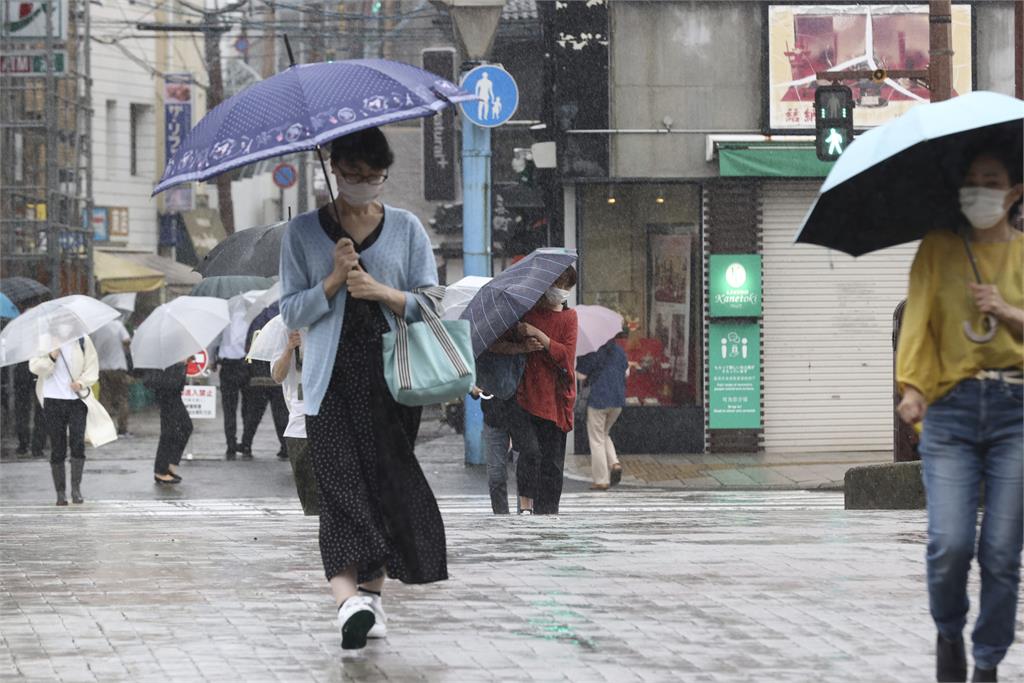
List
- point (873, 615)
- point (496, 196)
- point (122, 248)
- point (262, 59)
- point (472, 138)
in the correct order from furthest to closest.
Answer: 1. point (262, 59)
2. point (122, 248)
3. point (496, 196)
4. point (472, 138)
5. point (873, 615)

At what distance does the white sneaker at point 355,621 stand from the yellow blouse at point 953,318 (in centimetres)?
207

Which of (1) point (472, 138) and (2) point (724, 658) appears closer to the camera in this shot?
(2) point (724, 658)

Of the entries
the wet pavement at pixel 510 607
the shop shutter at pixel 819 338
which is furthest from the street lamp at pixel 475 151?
the wet pavement at pixel 510 607

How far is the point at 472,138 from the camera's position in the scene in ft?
70.7

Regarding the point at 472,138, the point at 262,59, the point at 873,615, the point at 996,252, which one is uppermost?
the point at 262,59

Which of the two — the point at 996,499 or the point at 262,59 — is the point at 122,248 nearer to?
the point at 262,59

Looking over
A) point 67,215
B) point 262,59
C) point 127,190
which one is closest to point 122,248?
point 127,190

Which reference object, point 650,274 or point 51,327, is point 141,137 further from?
point 51,327

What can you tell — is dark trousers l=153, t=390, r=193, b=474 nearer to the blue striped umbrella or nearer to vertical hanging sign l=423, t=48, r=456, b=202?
the blue striped umbrella

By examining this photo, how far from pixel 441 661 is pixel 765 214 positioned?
56.0 ft

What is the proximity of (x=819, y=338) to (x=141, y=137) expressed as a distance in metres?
27.6

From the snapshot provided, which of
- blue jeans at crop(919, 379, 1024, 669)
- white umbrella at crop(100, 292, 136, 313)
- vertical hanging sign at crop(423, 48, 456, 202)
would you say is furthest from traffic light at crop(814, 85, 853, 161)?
white umbrella at crop(100, 292, 136, 313)

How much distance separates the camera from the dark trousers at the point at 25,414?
884 inches

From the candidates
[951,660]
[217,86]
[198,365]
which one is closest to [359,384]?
[951,660]
